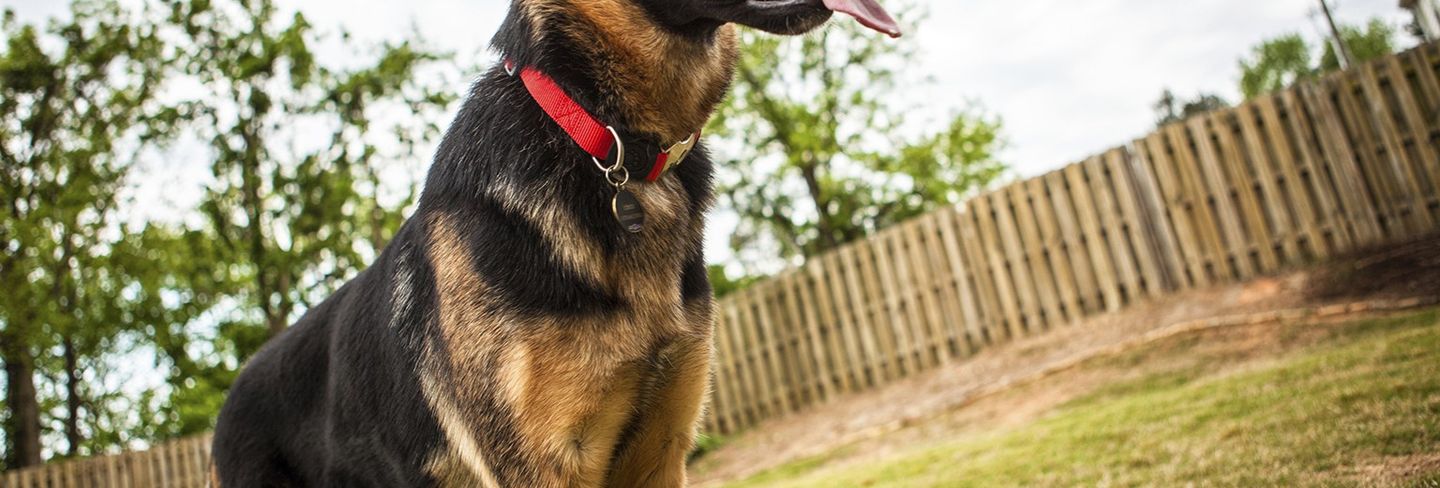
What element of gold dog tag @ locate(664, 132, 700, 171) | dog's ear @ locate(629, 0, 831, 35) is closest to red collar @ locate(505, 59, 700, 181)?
gold dog tag @ locate(664, 132, 700, 171)

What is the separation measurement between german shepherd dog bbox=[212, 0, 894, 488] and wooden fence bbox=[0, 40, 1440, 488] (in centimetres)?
779

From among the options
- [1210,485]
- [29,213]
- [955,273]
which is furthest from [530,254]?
[29,213]

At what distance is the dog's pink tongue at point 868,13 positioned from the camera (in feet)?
7.80

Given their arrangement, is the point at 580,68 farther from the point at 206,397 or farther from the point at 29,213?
the point at 206,397

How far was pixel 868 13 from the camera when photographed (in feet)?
8.11

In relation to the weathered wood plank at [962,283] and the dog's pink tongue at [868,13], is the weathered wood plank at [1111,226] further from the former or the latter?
the dog's pink tongue at [868,13]

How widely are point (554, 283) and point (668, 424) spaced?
56cm

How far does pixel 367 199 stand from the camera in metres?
18.6

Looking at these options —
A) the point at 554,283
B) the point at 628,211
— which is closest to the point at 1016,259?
the point at 628,211

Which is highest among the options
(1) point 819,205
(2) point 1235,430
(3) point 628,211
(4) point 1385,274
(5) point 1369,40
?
(5) point 1369,40

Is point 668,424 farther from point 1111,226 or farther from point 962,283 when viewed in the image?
point 962,283

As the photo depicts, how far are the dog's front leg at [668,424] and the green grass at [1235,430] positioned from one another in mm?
2138

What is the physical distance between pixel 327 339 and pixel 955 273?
377 inches

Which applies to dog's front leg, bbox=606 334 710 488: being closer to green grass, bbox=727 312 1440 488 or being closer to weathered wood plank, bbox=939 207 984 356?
green grass, bbox=727 312 1440 488
